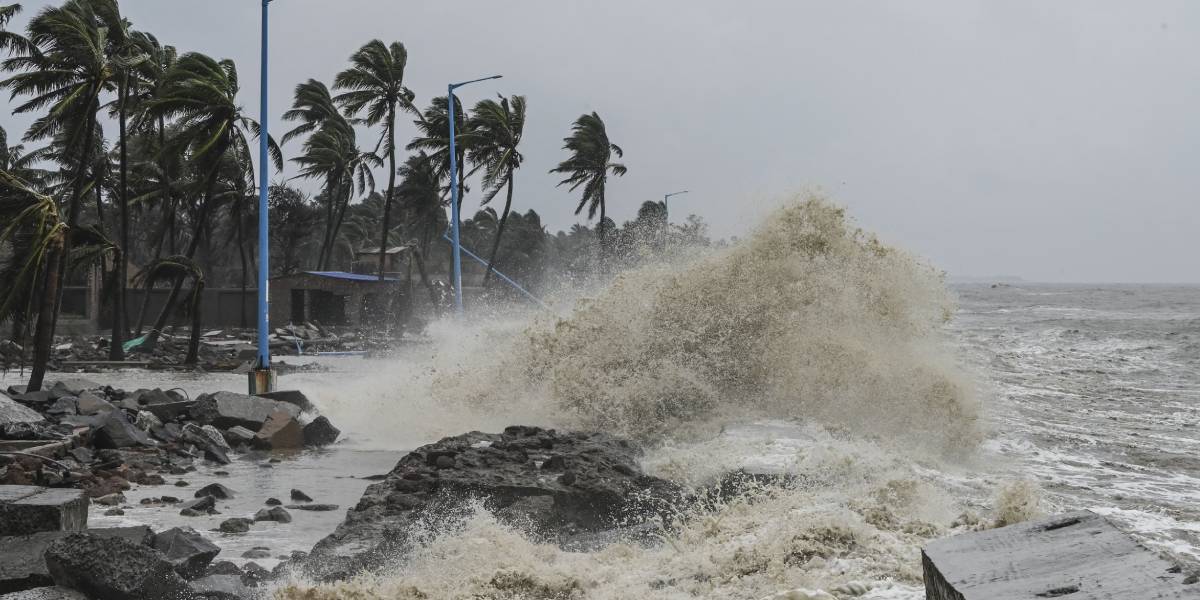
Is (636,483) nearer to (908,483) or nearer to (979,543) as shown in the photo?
(908,483)

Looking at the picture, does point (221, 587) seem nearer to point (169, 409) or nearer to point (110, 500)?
point (110, 500)

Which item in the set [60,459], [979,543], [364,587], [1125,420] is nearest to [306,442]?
[60,459]

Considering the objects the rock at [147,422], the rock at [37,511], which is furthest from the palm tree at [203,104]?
the rock at [37,511]

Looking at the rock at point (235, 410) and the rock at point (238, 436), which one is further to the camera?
the rock at point (235, 410)

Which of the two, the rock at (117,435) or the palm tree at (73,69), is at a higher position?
the palm tree at (73,69)

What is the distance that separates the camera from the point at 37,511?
5.67m

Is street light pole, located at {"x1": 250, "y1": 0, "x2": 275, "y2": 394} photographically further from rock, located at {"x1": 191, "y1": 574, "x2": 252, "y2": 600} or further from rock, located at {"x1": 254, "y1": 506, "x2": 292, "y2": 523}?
rock, located at {"x1": 191, "y1": 574, "x2": 252, "y2": 600}

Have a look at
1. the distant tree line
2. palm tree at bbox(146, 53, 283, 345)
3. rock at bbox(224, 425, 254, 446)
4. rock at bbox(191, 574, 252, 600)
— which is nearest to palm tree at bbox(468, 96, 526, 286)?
the distant tree line

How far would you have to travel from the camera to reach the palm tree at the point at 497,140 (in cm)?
4616

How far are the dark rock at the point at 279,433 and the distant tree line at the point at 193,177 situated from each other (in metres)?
3.75

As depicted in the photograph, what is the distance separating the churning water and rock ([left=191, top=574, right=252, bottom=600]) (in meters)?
0.25

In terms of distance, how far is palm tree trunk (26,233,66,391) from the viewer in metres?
13.2

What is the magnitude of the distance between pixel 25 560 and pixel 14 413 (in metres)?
5.58

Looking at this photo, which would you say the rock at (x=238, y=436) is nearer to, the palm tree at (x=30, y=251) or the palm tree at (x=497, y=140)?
the palm tree at (x=30, y=251)
